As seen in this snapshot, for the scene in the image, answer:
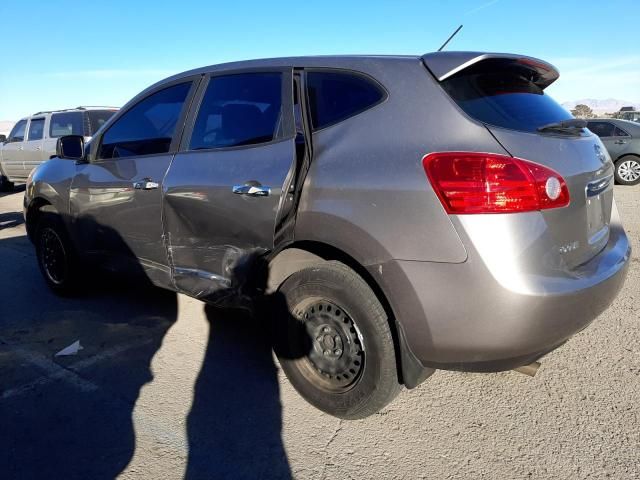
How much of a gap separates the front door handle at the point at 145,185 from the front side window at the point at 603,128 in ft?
37.5

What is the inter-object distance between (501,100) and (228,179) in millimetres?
1532

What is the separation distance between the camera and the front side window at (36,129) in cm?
1143

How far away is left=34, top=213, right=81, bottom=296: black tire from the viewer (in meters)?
4.27

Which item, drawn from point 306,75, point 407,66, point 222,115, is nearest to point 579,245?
point 407,66

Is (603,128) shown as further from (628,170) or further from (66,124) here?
(66,124)

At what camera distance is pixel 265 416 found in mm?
2617

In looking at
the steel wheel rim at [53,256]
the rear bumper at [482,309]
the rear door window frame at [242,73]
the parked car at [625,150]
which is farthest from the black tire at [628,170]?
the steel wheel rim at [53,256]

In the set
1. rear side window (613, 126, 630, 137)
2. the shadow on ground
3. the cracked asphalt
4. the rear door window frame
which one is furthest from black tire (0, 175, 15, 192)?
rear side window (613, 126, 630, 137)

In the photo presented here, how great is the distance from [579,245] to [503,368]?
2.21 ft

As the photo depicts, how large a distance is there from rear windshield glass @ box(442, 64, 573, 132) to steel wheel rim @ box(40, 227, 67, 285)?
3.67 metres

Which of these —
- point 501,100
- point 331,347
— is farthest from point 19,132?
point 501,100

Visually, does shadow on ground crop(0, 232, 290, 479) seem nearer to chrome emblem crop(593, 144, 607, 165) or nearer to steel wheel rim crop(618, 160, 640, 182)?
chrome emblem crop(593, 144, 607, 165)

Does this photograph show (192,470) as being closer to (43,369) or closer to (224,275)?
(224,275)

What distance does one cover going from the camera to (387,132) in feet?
7.50
